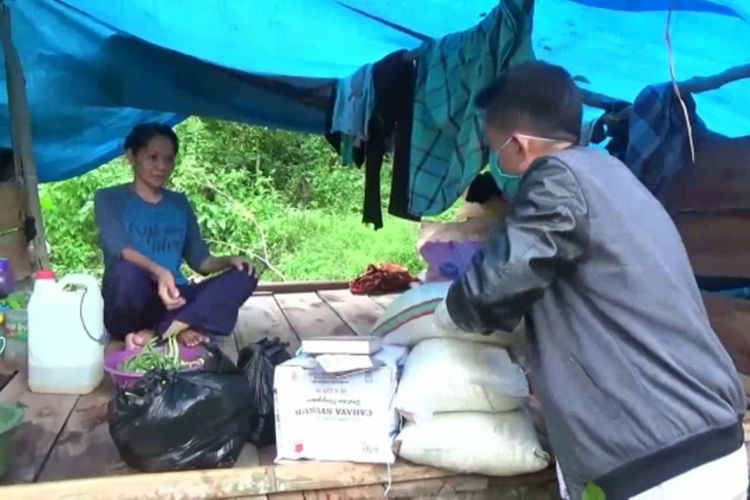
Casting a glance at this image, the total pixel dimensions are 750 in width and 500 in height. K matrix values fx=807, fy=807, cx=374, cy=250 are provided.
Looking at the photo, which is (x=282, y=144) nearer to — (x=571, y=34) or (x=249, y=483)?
(x=571, y=34)

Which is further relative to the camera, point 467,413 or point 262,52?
point 262,52

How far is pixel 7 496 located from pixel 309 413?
690 millimetres

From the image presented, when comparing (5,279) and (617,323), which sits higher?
(617,323)

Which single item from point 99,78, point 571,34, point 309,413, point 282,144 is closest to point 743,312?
point 571,34

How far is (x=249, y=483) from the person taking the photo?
6.20 feet

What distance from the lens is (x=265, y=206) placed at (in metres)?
7.93

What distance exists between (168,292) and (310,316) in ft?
3.72

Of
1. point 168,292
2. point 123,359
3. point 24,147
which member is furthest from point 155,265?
point 24,147

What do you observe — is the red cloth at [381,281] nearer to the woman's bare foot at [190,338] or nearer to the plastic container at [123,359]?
the woman's bare foot at [190,338]

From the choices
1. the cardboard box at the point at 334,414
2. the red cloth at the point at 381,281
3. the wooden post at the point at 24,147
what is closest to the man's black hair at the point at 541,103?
the cardboard box at the point at 334,414

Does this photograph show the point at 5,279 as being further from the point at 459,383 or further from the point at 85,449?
the point at 459,383

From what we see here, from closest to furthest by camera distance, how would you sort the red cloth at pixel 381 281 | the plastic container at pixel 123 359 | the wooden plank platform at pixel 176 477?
the wooden plank platform at pixel 176 477
the plastic container at pixel 123 359
the red cloth at pixel 381 281

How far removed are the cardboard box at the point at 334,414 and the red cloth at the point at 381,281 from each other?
102 inches

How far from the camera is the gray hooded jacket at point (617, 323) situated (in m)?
1.52
